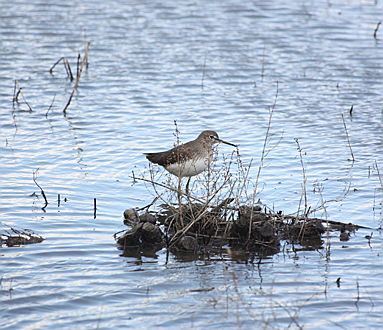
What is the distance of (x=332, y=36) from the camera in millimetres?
20750

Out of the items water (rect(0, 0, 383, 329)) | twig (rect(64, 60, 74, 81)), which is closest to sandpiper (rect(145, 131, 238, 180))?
water (rect(0, 0, 383, 329))

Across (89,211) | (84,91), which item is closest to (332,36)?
(84,91)

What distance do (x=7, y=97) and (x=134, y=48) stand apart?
15.5 ft

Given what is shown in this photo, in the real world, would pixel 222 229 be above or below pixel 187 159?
below

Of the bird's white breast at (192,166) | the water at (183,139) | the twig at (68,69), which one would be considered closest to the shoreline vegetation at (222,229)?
the water at (183,139)

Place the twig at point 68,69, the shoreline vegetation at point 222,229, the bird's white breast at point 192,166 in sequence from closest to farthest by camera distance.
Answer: the shoreline vegetation at point 222,229 < the bird's white breast at point 192,166 < the twig at point 68,69

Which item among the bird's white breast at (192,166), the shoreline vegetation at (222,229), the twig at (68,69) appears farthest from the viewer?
the twig at (68,69)

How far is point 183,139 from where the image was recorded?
13.2m

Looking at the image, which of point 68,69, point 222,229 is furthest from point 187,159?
point 68,69

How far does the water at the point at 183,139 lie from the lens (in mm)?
7473

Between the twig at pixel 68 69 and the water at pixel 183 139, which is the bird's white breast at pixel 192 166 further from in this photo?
the twig at pixel 68 69

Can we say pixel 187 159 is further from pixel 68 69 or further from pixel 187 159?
pixel 68 69

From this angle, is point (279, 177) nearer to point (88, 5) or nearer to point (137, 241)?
point (137, 241)

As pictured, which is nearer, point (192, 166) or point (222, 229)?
point (222, 229)
